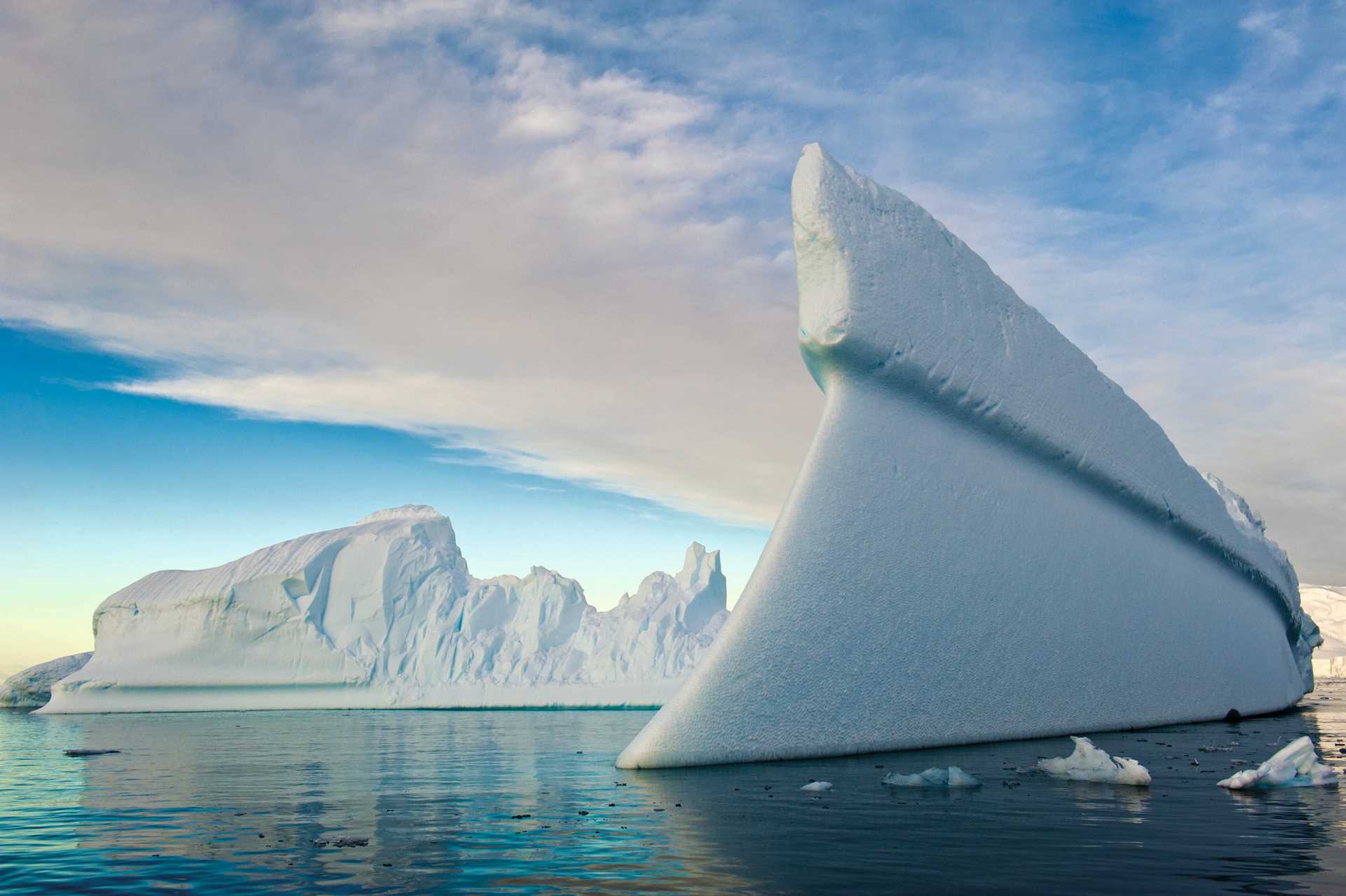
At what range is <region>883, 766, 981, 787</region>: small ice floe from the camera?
7852mm

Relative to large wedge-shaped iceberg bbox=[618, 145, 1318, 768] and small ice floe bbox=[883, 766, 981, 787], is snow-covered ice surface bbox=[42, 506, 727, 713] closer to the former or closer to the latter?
large wedge-shaped iceberg bbox=[618, 145, 1318, 768]

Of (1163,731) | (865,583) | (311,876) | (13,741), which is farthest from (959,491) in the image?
(13,741)

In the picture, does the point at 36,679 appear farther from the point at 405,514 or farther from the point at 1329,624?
the point at 1329,624

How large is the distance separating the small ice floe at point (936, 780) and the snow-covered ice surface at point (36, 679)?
50.6m

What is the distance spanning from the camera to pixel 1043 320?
15453 mm

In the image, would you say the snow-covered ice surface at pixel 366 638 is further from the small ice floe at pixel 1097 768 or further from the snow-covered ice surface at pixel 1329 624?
the snow-covered ice surface at pixel 1329 624

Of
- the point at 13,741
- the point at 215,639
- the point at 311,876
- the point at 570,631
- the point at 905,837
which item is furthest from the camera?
the point at 570,631

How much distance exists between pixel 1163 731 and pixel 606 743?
9499 millimetres

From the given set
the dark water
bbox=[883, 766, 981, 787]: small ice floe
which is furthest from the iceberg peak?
bbox=[883, 766, 981, 787]: small ice floe

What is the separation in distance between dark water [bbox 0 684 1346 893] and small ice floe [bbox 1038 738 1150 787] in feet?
0.71

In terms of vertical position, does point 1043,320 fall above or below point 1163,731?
above

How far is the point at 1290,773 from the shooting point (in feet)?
25.8

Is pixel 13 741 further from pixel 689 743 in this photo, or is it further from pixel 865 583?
pixel 865 583

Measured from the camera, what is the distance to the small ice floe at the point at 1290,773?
25.2 feet
